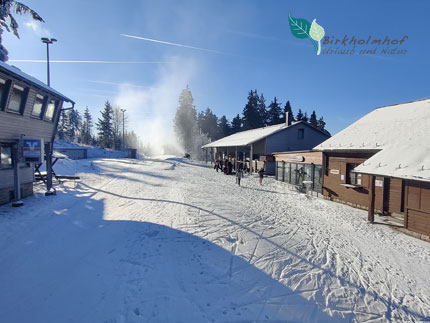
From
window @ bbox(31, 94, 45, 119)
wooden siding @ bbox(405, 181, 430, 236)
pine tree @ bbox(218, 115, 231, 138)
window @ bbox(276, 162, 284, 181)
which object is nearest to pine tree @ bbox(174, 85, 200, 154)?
pine tree @ bbox(218, 115, 231, 138)

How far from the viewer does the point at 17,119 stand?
9945 mm

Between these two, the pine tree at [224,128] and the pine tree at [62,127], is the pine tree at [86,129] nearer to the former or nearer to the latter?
the pine tree at [62,127]

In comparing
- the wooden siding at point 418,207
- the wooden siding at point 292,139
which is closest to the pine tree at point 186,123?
the wooden siding at point 292,139

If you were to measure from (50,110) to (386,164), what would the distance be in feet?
59.5

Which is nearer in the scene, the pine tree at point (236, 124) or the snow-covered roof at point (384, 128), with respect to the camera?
the snow-covered roof at point (384, 128)

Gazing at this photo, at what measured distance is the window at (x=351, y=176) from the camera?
40.7 ft

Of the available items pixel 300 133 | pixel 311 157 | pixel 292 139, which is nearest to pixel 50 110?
pixel 311 157

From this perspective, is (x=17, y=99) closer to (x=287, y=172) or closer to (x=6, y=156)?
(x=6, y=156)

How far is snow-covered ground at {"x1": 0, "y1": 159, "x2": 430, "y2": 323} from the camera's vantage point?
3949mm

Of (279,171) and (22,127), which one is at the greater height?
(22,127)

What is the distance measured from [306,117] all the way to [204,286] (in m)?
67.4

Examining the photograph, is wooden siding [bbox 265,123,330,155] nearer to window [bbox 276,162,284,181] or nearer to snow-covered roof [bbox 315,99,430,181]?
window [bbox 276,162,284,181]

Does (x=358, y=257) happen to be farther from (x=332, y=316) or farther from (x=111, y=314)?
(x=111, y=314)

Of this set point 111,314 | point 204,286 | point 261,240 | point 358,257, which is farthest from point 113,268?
point 358,257
